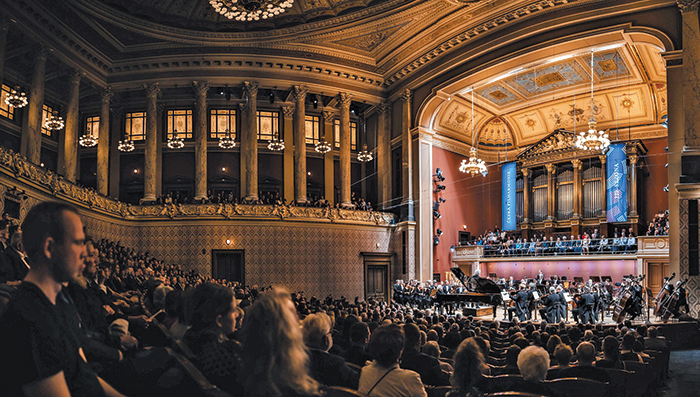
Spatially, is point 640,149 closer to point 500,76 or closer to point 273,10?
point 500,76

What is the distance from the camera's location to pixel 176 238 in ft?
89.6

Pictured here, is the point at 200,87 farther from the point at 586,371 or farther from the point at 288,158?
the point at 586,371

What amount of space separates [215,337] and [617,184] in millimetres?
29805

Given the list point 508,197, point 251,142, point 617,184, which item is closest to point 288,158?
point 251,142

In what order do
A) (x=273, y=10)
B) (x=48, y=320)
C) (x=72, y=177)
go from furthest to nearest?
(x=72, y=177) → (x=273, y=10) → (x=48, y=320)

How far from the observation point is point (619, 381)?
217 inches

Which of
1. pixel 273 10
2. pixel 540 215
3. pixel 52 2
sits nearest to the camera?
pixel 273 10

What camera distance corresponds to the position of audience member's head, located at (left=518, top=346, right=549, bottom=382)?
432 centimetres

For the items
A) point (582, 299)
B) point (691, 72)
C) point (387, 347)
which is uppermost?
point (691, 72)

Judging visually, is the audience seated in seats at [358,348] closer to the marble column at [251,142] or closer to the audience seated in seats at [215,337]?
the audience seated in seats at [215,337]

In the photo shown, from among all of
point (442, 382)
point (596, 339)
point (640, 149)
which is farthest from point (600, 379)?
point (640, 149)

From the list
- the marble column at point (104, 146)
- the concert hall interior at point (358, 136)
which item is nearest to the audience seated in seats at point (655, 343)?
the concert hall interior at point (358, 136)

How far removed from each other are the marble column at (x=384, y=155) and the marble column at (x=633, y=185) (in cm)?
1278

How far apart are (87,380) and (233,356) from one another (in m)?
0.97
